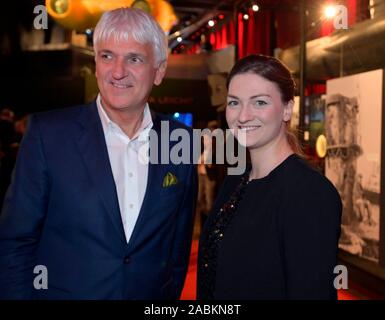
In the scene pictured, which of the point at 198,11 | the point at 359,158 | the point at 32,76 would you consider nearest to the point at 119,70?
the point at 359,158

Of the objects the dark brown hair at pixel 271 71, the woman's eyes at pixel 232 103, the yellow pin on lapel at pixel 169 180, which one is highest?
the dark brown hair at pixel 271 71

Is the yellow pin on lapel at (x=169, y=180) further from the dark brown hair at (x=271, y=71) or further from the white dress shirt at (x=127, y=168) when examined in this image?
the dark brown hair at (x=271, y=71)

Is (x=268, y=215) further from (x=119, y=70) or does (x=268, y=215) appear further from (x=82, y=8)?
(x=82, y=8)

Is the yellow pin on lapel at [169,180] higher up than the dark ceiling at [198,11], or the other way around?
the dark ceiling at [198,11]

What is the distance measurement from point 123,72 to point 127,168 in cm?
36

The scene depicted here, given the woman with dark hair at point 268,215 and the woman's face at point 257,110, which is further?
the woman's face at point 257,110

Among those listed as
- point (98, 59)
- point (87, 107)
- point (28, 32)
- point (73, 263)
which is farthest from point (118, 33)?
point (28, 32)

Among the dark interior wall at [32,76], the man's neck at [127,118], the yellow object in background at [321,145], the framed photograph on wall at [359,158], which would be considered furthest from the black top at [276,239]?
the dark interior wall at [32,76]

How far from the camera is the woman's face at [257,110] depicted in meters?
1.59

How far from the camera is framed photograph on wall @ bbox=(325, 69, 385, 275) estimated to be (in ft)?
13.8

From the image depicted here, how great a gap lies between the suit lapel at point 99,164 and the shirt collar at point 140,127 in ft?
0.16

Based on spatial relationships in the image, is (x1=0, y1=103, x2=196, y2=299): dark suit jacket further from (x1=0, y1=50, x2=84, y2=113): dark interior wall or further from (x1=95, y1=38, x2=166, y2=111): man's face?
(x1=0, y1=50, x2=84, y2=113): dark interior wall
